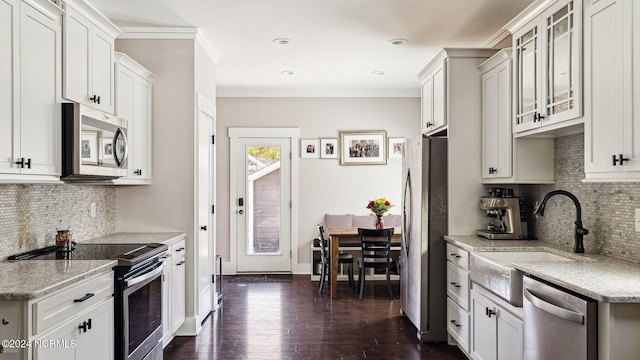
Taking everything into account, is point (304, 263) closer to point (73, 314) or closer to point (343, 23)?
point (343, 23)

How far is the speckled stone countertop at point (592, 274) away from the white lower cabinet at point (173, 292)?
226cm

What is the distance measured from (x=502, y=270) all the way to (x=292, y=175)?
13.6ft

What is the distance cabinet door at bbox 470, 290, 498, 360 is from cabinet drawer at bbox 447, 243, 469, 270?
0.23m

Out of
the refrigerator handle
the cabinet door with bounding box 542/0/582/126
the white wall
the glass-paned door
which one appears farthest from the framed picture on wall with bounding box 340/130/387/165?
the cabinet door with bounding box 542/0/582/126

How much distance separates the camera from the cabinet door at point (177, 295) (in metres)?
3.52

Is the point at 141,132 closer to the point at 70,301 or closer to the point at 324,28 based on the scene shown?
the point at 324,28

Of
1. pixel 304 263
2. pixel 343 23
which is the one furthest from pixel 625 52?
pixel 304 263

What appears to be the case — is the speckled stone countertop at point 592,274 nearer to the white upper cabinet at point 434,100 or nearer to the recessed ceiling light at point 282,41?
the white upper cabinet at point 434,100

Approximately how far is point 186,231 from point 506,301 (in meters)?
2.60

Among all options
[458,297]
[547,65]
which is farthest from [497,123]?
[458,297]

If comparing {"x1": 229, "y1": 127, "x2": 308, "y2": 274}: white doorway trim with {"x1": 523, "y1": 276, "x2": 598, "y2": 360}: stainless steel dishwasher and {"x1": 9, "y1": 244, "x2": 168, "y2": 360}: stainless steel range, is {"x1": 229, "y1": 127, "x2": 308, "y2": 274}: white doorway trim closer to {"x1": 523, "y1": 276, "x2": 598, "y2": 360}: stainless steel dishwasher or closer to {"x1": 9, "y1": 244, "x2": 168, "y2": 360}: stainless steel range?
{"x1": 9, "y1": 244, "x2": 168, "y2": 360}: stainless steel range

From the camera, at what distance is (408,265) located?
4117mm

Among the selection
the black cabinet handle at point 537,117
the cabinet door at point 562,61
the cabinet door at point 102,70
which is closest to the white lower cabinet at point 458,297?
the black cabinet handle at point 537,117

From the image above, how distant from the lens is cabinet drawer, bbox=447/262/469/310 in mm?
3182
